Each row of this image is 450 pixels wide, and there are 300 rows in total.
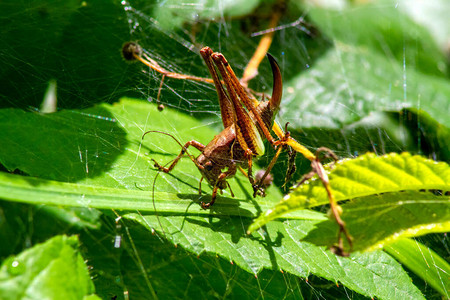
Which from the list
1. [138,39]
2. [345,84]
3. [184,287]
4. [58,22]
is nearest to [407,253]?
[184,287]

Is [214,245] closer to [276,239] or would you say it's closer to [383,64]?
[276,239]

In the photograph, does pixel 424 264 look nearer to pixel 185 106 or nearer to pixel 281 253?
pixel 281 253

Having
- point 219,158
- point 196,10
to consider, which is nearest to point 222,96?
point 219,158

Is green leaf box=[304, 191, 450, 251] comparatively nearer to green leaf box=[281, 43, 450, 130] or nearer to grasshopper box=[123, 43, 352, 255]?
grasshopper box=[123, 43, 352, 255]

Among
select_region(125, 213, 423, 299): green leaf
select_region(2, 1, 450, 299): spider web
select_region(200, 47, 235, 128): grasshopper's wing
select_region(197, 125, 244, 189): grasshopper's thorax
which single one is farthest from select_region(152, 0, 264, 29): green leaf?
select_region(125, 213, 423, 299): green leaf

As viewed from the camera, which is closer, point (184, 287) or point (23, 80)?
point (184, 287)

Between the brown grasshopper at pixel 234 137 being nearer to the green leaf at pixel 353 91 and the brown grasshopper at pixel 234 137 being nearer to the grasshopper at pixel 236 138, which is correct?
the grasshopper at pixel 236 138

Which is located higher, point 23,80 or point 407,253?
point 23,80
